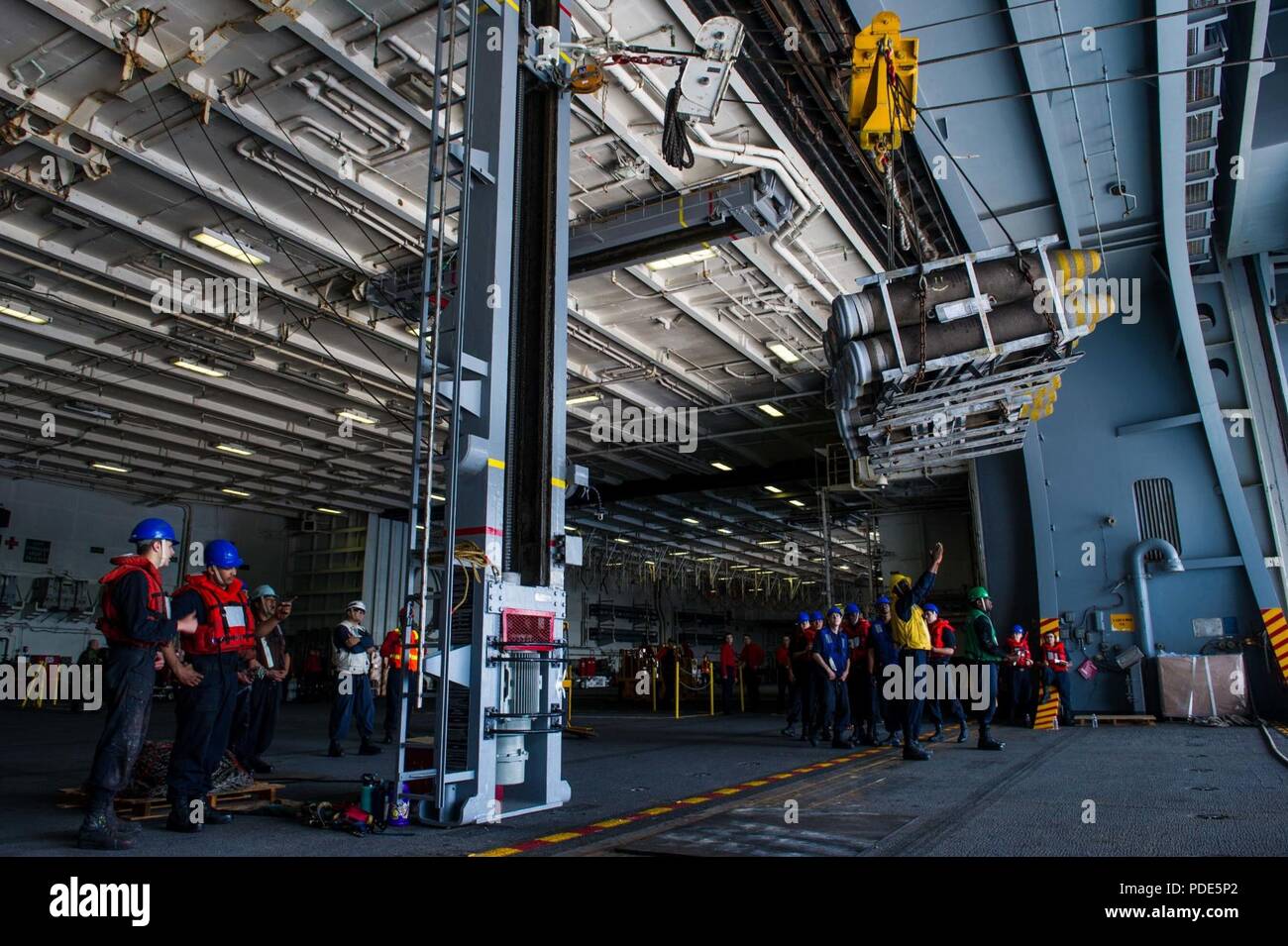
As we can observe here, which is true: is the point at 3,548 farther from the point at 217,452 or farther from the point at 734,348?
the point at 734,348

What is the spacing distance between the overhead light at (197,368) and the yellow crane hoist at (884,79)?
42.2ft

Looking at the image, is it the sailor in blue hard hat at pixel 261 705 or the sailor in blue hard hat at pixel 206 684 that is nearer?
the sailor in blue hard hat at pixel 206 684

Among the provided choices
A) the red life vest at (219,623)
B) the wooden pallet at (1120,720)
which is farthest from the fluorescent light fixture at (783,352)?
the red life vest at (219,623)

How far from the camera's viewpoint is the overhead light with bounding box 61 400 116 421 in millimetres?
17266

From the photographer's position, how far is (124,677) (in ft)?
15.3

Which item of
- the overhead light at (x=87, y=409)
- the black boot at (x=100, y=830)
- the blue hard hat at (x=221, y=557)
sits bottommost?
the black boot at (x=100, y=830)

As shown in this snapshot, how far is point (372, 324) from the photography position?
1441 cm

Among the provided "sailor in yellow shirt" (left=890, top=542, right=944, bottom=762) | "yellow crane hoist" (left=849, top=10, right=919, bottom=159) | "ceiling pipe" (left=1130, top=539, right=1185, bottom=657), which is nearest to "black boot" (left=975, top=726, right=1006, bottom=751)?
"sailor in yellow shirt" (left=890, top=542, right=944, bottom=762)

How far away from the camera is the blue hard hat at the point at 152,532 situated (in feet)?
16.4

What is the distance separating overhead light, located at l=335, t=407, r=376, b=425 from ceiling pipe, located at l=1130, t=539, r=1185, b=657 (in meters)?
15.4

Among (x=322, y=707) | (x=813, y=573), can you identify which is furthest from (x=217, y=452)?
(x=813, y=573)

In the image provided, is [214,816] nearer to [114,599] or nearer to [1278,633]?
[114,599]

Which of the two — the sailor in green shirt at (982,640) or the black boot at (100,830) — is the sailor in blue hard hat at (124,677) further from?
the sailor in green shirt at (982,640)
